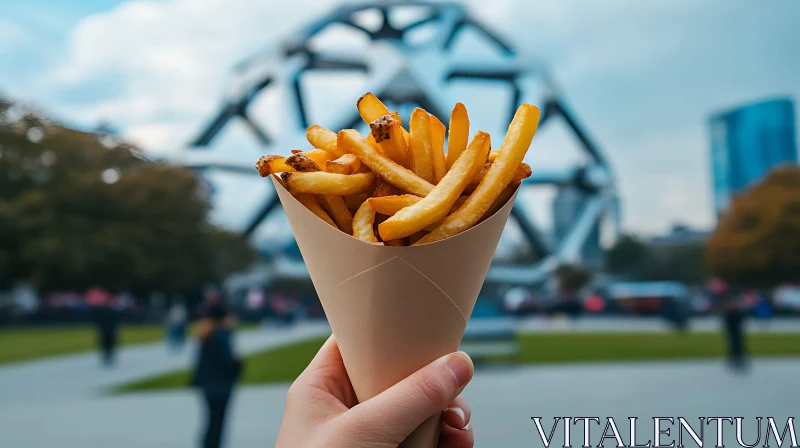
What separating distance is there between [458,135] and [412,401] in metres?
0.61

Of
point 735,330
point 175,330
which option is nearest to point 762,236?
point 735,330

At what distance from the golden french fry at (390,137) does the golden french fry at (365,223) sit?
0.48 ft

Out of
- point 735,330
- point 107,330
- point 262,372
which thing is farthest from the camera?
point 107,330

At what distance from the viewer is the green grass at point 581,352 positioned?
1160cm

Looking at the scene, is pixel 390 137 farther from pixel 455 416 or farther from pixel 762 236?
pixel 762 236

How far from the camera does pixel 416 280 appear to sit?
163 cm

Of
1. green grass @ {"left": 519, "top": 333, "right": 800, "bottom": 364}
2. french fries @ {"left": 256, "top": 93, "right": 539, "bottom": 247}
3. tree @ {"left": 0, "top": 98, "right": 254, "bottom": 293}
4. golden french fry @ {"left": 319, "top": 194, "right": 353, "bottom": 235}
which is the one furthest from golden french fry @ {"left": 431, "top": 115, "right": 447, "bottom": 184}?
tree @ {"left": 0, "top": 98, "right": 254, "bottom": 293}

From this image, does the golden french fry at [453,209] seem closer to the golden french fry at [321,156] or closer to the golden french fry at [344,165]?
the golden french fry at [344,165]

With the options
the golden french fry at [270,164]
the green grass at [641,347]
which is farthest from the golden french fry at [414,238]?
the green grass at [641,347]

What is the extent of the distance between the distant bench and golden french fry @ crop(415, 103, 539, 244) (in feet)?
35.2

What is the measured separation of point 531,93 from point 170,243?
18374 millimetres

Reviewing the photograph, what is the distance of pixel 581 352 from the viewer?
48.5ft

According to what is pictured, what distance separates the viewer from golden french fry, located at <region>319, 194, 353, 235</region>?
1673mm

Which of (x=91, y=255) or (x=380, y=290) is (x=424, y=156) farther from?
(x=91, y=255)
